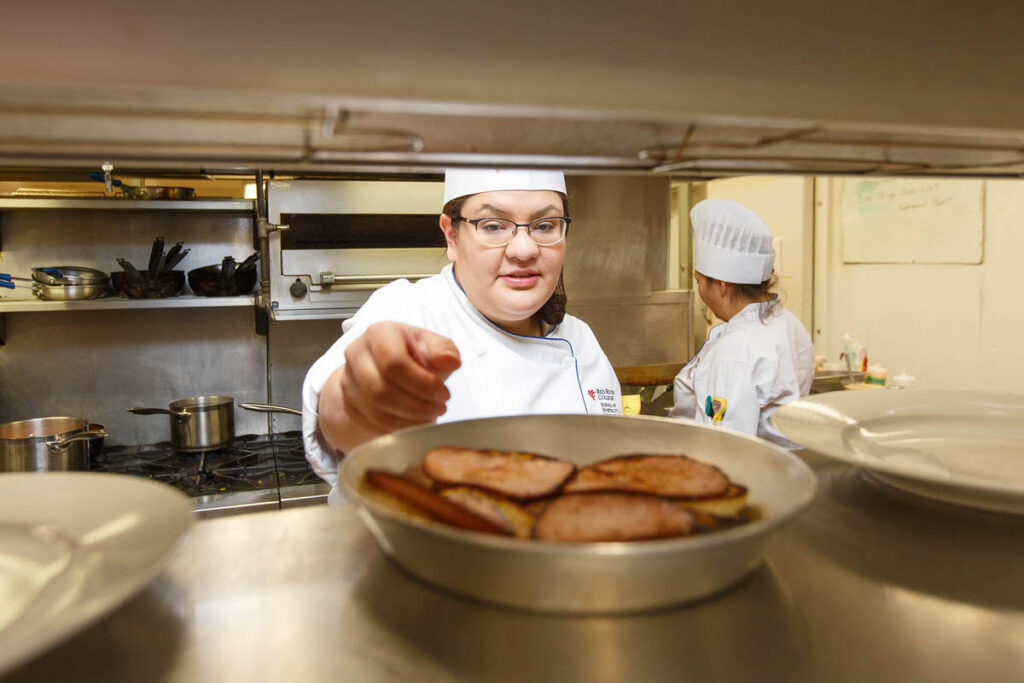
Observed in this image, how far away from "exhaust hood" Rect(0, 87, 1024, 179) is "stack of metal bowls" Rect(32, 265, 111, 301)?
251 cm

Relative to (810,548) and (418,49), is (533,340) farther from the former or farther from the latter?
(418,49)

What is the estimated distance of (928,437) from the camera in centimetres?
76

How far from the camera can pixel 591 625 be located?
0.42m

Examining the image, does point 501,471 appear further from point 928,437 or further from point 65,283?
point 65,283

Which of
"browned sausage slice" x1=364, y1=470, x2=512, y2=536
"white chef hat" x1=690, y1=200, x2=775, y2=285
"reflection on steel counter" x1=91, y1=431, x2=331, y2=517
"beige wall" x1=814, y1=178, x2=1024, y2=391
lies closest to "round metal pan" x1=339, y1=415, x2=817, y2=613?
"browned sausage slice" x1=364, y1=470, x2=512, y2=536

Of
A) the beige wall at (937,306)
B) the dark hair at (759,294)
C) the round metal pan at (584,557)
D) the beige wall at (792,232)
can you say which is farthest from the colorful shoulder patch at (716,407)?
the round metal pan at (584,557)

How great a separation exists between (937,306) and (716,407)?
1.62 m

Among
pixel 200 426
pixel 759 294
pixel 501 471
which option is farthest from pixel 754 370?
pixel 501 471

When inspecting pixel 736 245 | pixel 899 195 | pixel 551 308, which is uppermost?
pixel 899 195

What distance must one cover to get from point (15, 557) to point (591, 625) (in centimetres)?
Result: 37

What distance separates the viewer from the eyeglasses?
1.54 meters

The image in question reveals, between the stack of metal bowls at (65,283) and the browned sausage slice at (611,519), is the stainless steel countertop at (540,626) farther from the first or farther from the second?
the stack of metal bowls at (65,283)

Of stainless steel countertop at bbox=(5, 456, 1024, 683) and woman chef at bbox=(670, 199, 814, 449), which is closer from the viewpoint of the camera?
stainless steel countertop at bbox=(5, 456, 1024, 683)

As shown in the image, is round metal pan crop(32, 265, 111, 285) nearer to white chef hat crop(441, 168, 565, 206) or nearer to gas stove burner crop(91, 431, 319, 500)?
gas stove burner crop(91, 431, 319, 500)
